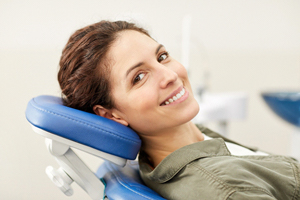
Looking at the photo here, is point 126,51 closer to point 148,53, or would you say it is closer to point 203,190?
point 148,53

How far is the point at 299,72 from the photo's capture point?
314 centimetres

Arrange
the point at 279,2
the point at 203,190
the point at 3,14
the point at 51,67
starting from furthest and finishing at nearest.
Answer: the point at 279,2
the point at 51,67
the point at 3,14
the point at 203,190

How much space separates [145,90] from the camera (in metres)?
0.87

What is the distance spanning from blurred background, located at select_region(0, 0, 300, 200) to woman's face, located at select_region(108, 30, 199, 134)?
1.09 metres

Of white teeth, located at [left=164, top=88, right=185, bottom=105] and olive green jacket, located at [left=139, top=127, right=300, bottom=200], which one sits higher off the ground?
white teeth, located at [left=164, top=88, right=185, bottom=105]

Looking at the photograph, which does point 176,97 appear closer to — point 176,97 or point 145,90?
point 176,97

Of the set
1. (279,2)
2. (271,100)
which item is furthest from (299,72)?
(271,100)

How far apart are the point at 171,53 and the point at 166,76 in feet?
6.41

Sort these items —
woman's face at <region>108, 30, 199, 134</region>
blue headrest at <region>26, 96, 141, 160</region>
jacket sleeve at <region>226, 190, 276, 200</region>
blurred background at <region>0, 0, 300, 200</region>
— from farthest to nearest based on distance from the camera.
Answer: blurred background at <region>0, 0, 300, 200</region>
woman's face at <region>108, 30, 199, 134</region>
blue headrest at <region>26, 96, 141, 160</region>
jacket sleeve at <region>226, 190, 276, 200</region>

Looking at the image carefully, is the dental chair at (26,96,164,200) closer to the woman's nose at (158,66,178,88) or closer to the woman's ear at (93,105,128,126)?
the woman's ear at (93,105,128,126)

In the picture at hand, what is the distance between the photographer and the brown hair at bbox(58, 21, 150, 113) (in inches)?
35.5

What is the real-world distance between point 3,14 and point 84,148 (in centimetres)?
197

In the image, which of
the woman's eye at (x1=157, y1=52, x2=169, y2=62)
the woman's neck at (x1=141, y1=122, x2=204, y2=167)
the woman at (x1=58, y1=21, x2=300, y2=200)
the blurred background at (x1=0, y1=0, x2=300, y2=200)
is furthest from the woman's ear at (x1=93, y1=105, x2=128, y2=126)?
the blurred background at (x1=0, y1=0, x2=300, y2=200)

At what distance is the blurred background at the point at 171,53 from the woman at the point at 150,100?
3.51 feet
